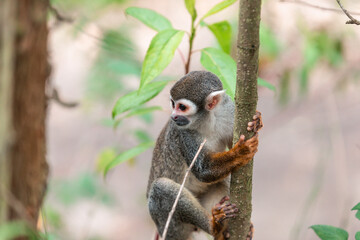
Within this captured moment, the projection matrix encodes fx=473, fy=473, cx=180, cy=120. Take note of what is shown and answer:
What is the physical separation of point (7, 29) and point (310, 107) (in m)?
8.15

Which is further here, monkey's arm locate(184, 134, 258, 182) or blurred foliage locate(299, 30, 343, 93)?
blurred foliage locate(299, 30, 343, 93)

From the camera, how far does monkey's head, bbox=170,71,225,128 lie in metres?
3.30

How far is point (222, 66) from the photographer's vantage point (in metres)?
2.74

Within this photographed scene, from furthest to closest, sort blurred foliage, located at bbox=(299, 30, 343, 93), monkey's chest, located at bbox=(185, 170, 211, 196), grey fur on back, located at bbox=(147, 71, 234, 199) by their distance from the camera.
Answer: blurred foliage, located at bbox=(299, 30, 343, 93)
monkey's chest, located at bbox=(185, 170, 211, 196)
grey fur on back, located at bbox=(147, 71, 234, 199)

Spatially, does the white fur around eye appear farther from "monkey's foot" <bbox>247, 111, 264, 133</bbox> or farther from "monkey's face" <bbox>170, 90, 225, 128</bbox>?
"monkey's foot" <bbox>247, 111, 264, 133</bbox>

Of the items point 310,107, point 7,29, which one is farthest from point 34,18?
point 310,107

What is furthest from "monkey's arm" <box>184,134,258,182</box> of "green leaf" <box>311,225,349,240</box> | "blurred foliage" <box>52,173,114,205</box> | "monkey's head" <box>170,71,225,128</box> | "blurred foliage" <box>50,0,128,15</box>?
"blurred foliage" <box>50,0,128,15</box>

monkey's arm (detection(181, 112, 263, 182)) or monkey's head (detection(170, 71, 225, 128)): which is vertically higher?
monkey's head (detection(170, 71, 225, 128))

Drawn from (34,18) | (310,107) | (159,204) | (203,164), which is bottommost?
(159,204)

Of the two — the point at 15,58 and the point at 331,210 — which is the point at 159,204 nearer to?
the point at 15,58

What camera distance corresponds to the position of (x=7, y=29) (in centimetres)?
272

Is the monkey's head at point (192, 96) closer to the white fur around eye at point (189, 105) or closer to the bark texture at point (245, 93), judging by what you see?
the white fur around eye at point (189, 105)

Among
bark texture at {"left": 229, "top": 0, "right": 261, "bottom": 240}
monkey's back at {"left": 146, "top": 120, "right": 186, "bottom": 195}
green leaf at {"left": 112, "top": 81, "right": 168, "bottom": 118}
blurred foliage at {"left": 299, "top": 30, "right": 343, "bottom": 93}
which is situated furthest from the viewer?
blurred foliage at {"left": 299, "top": 30, "right": 343, "bottom": 93}

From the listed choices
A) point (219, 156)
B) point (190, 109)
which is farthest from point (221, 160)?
point (190, 109)
